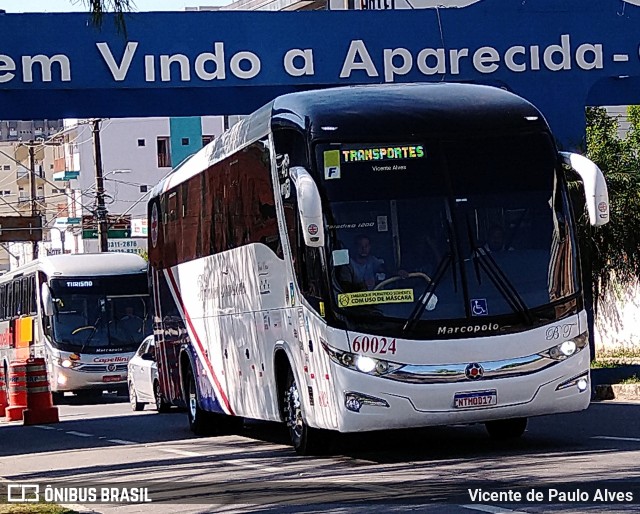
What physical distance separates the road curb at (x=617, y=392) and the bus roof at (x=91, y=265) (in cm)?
1683

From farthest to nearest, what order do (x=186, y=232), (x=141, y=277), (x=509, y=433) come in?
1. (x=141, y=277)
2. (x=186, y=232)
3. (x=509, y=433)

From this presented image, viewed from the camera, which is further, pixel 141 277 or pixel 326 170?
pixel 141 277

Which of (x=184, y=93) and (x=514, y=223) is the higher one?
(x=184, y=93)

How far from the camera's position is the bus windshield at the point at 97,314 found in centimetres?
3466

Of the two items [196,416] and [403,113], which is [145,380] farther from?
[403,113]

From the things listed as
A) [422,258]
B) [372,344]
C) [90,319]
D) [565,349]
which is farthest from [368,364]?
[90,319]

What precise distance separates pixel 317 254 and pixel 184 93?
26.7ft

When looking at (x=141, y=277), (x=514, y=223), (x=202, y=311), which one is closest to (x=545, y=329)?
(x=514, y=223)

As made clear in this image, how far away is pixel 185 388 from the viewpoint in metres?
20.4

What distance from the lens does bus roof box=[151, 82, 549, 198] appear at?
45.1 feet

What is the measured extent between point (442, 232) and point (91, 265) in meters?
22.7

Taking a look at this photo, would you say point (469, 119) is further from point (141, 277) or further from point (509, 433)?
point (141, 277)

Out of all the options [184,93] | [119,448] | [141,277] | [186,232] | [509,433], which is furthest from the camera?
[141,277]

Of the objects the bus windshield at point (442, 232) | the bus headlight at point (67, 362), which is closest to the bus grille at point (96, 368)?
the bus headlight at point (67, 362)
